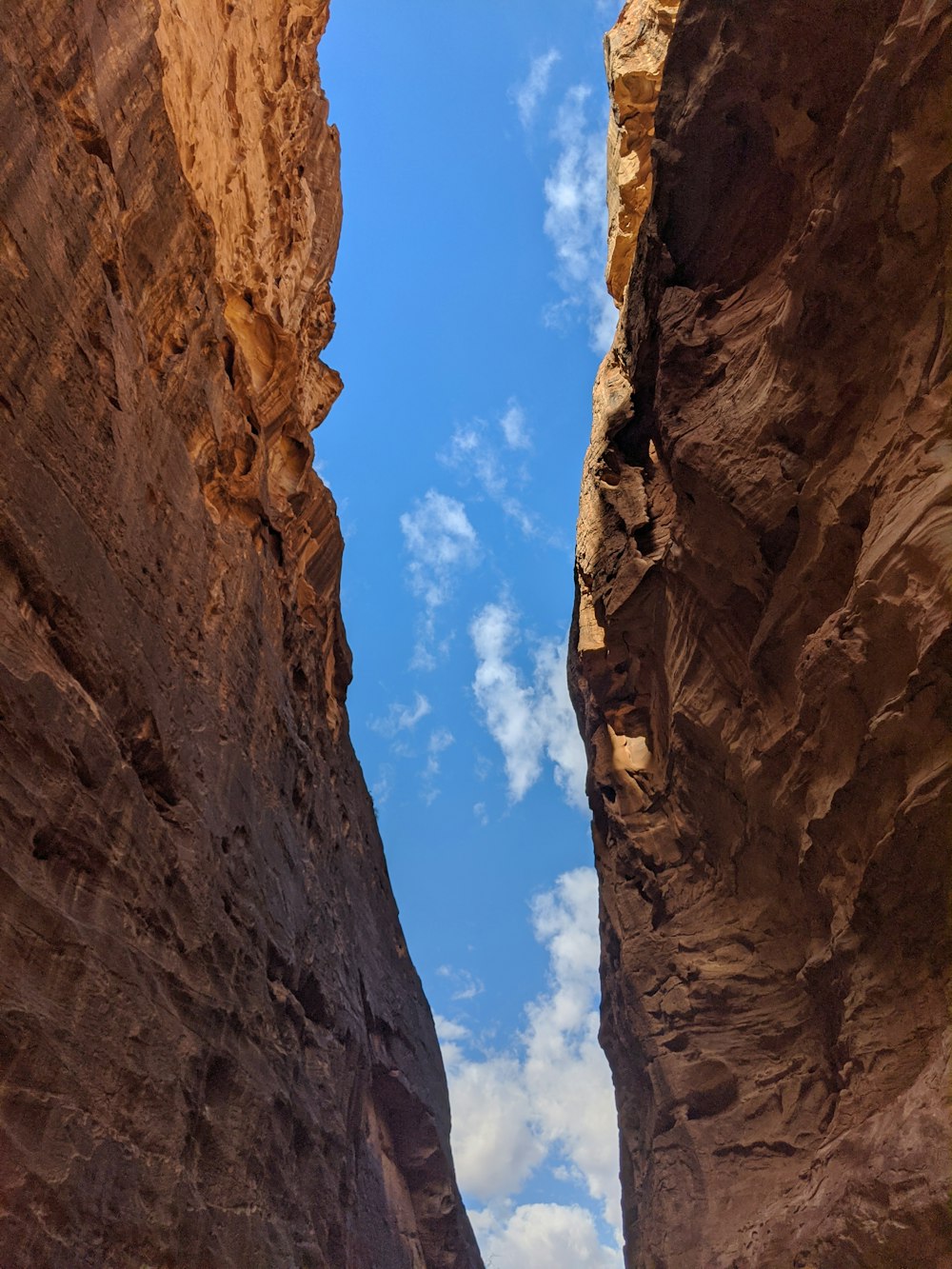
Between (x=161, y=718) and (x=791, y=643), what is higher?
(x=791, y=643)

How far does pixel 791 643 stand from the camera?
12.0 meters

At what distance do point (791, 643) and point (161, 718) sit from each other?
8.15 meters

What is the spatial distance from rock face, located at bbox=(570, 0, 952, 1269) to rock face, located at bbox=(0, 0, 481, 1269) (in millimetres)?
5941

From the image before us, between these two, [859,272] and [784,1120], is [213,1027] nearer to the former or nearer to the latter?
[784,1120]

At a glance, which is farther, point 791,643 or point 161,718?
point 791,643

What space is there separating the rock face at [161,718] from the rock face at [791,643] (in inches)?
234

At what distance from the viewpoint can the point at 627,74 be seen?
24562 millimetres

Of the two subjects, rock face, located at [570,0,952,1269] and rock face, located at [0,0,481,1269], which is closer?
rock face, located at [0,0,481,1269]

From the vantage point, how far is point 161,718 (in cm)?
911

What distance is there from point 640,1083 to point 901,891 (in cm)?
1027

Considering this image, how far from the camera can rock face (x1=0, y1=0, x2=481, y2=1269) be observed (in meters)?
6.62

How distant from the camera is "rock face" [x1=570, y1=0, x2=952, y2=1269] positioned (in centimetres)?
927

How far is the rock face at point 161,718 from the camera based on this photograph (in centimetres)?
662

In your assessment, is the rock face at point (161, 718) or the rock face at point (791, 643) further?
→ the rock face at point (791, 643)
